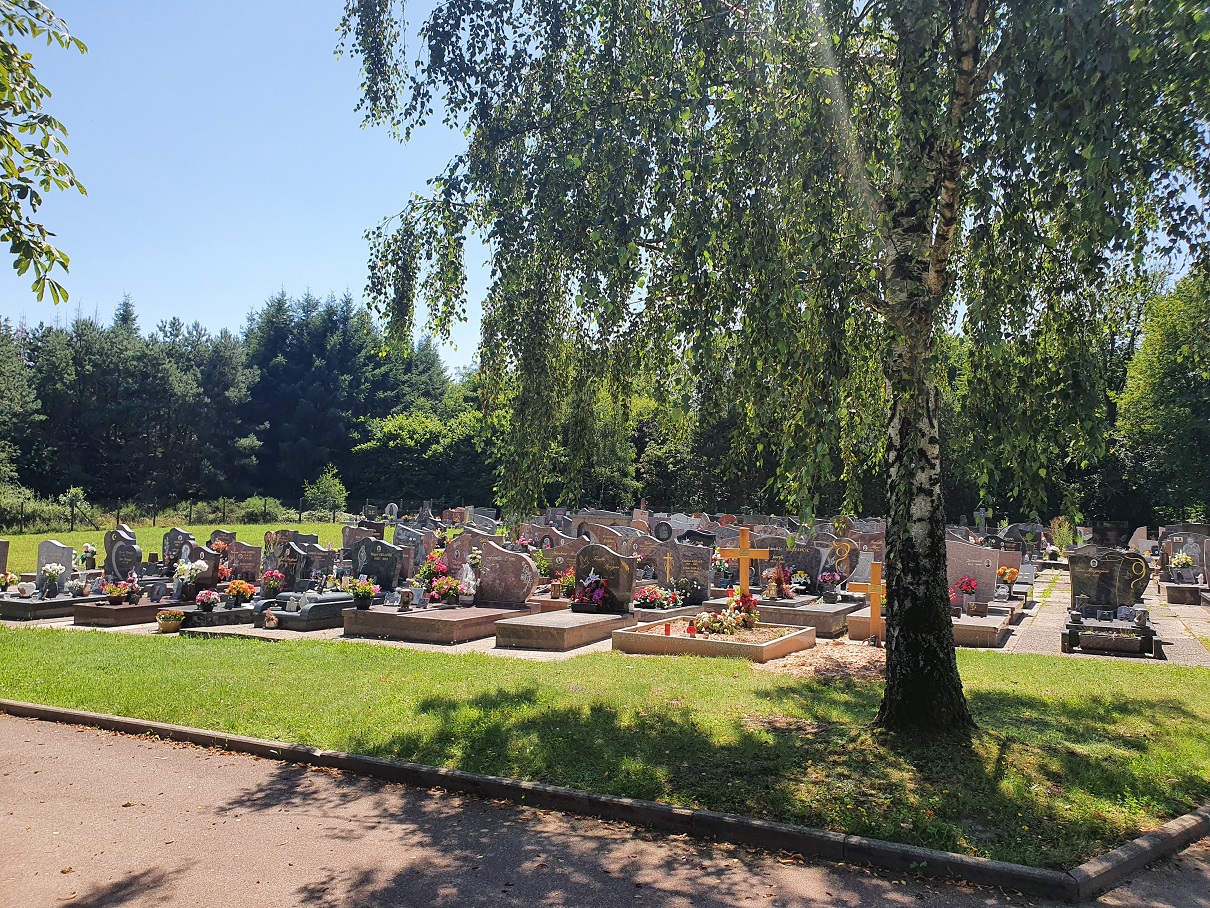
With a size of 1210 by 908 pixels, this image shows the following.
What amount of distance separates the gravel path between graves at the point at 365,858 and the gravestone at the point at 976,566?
10.1m

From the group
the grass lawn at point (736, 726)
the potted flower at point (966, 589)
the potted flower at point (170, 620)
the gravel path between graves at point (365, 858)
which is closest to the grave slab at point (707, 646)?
the grass lawn at point (736, 726)

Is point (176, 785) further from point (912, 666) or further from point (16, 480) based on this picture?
point (16, 480)

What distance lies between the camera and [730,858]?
519 centimetres

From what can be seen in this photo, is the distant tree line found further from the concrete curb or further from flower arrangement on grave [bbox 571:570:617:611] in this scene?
the concrete curb

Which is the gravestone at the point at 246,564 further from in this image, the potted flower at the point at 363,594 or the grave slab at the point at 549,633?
the grave slab at the point at 549,633

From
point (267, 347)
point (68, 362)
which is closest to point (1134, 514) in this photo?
point (267, 347)

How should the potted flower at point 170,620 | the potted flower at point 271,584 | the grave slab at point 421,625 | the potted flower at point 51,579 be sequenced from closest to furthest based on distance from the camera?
the grave slab at point 421,625
the potted flower at point 170,620
the potted flower at point 271,584
the potted flower at point 51,579

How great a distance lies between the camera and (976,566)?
1527cm

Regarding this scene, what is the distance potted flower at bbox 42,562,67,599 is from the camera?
52.0 feet

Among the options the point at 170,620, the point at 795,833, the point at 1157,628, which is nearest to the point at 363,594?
the point at 170,620

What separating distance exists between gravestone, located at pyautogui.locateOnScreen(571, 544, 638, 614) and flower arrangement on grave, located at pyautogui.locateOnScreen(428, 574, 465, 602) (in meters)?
2.10

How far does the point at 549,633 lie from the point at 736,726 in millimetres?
5075

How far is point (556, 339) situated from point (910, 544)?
3.82m

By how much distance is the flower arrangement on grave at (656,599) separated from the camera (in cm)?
1478
